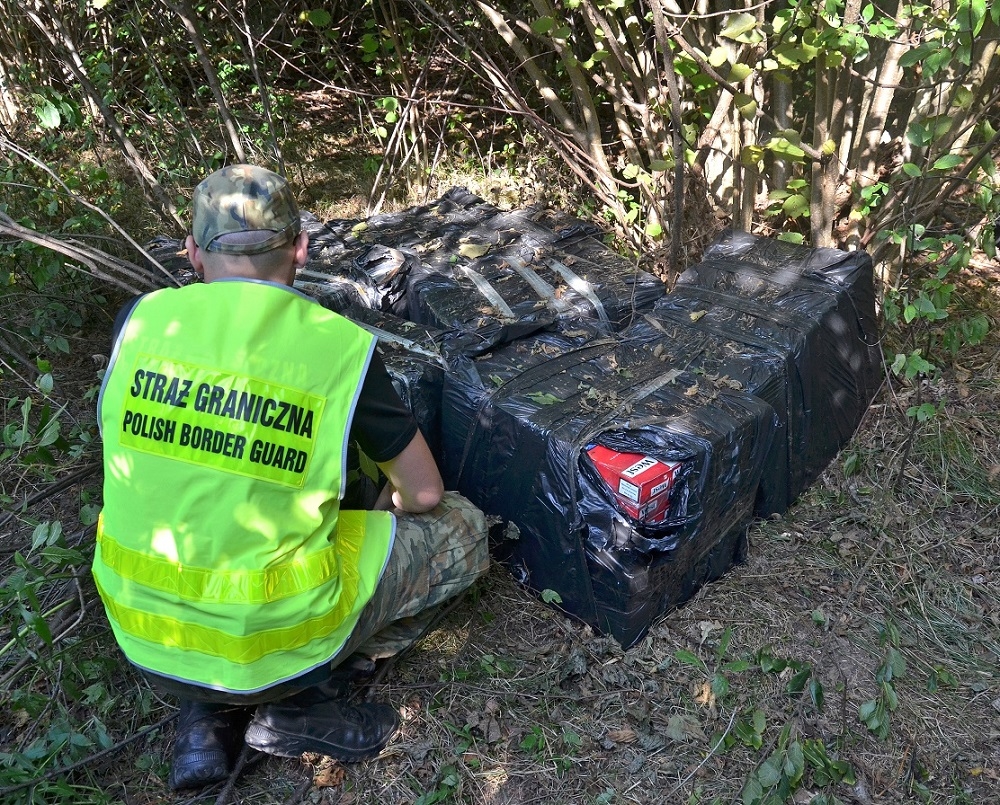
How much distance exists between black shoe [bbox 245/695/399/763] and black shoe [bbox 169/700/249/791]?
0.08m

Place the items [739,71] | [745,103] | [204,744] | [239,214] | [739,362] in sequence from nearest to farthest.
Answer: [239,214], [204,744], [739,362], [739,71], [745,103]

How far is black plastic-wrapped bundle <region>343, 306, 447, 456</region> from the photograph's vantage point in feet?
8.57

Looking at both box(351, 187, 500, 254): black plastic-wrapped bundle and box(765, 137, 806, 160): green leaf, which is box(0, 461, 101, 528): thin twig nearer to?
box(351, 187, 500, 254): black plastic-wrapped bundle

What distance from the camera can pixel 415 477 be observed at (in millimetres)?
2074

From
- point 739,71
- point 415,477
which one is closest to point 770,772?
point 415,477

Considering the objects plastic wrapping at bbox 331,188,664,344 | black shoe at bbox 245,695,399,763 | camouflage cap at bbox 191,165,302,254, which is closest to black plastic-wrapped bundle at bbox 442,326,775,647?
plastic wrapping at bbox 331,188,664,344

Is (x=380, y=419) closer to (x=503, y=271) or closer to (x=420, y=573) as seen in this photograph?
(x=420, y=573)

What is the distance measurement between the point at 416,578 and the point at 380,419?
505 mm

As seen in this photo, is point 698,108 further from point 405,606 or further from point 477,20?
point 405,606

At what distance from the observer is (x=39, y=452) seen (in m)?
2.25

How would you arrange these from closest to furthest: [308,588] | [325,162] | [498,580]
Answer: [308,588]
[498,580]
[325,162]

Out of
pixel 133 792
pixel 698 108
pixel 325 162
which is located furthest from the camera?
pixel 325 162

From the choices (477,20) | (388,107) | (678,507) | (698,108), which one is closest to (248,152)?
(388,107)

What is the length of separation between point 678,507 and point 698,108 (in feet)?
7.84
